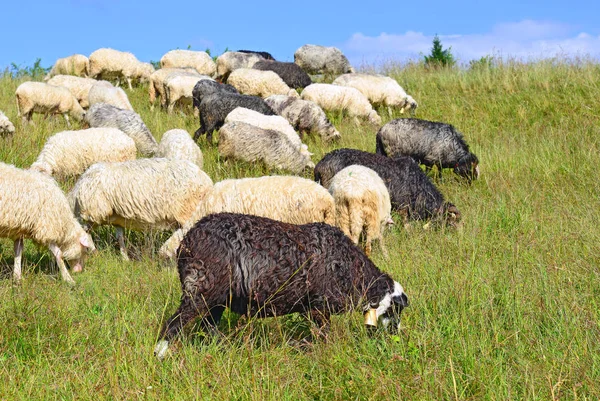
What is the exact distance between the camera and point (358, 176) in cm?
732

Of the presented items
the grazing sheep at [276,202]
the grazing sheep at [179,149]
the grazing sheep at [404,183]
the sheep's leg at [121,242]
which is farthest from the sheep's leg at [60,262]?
the grazing sheep at [404,183]

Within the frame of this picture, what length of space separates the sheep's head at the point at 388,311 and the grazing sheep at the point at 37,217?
333cm

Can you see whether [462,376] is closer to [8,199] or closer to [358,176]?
[358,176]

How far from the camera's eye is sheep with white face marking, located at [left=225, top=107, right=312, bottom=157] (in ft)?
39.3

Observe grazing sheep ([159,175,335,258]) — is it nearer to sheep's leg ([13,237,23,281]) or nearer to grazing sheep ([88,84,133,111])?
sheep's leg ([13,237,23,281])

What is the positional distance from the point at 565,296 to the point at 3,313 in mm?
4117

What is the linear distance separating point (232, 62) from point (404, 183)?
14.2m

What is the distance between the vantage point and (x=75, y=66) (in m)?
21.7

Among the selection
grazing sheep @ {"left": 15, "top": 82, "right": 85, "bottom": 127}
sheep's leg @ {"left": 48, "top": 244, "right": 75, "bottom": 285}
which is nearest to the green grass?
sheep's leg @ {"left": 48, "top": 244, "right": 75, "bottom": 285}

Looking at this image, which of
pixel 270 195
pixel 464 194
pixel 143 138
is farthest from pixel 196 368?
pixel 143 138

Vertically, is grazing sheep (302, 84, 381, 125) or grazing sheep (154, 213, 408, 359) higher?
grazing sheep (302, 84, 381, 125)

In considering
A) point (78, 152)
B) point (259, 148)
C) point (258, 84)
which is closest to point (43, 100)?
point (78, 152)

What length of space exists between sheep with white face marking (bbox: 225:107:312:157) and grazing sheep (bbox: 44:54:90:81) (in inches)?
443

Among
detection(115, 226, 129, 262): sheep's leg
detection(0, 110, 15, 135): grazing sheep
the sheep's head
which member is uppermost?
detection(0, 110, 15, 135): grazing sheep
